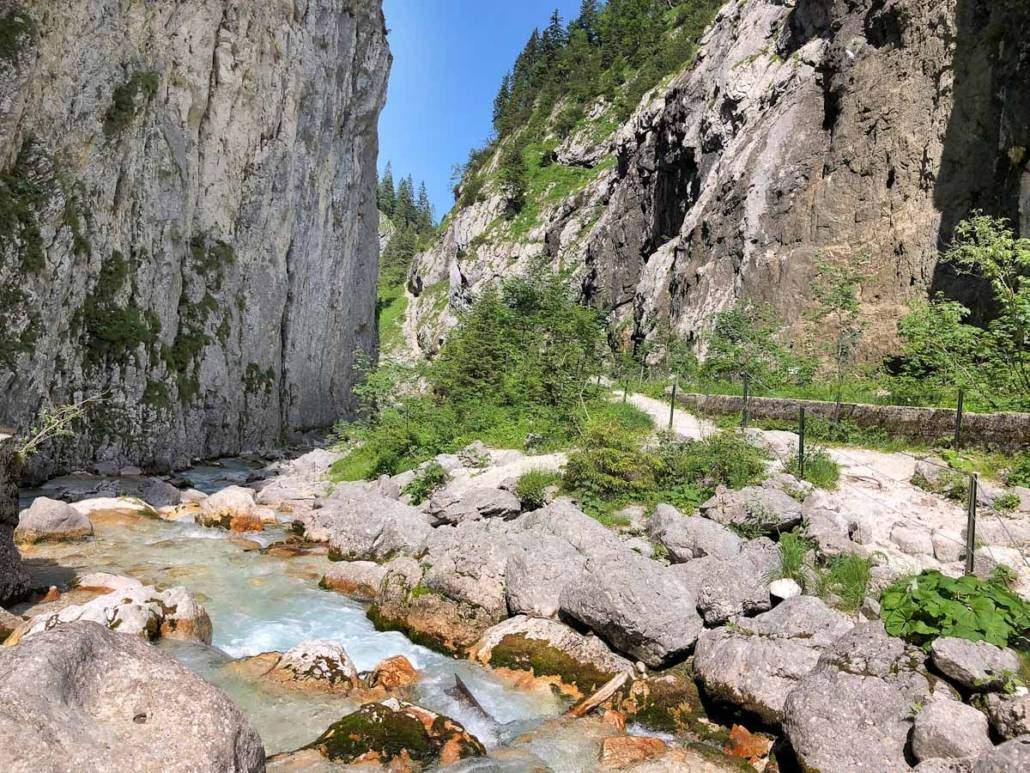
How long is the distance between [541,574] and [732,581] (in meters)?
2.27

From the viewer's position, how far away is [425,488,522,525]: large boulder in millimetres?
11156

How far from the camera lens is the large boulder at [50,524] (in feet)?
32.9

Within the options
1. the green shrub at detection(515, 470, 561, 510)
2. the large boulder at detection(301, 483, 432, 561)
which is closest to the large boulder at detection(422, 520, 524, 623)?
the large boulder at detection(301, 483, 432, 561)

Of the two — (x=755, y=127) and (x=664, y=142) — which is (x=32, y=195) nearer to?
(x=755, y=127)

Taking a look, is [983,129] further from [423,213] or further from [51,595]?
[423,213]

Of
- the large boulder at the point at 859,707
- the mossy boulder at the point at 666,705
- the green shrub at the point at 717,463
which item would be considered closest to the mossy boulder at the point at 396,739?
the mossy boulder at the point at 666,705

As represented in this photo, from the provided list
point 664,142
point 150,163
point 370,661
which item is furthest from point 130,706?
point 664,142

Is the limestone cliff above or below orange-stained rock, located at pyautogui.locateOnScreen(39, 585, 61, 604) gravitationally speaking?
above

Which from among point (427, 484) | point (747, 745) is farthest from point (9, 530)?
point (747, 745)

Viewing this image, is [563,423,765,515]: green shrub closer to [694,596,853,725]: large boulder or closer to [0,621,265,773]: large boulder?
[694,596,853,725]: large boulder

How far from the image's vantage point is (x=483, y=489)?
12.2 meters

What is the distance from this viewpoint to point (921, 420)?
1185 centimetres

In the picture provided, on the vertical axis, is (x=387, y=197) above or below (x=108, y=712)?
above

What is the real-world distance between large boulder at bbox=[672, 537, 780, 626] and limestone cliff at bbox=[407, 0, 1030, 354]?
14.8 m
